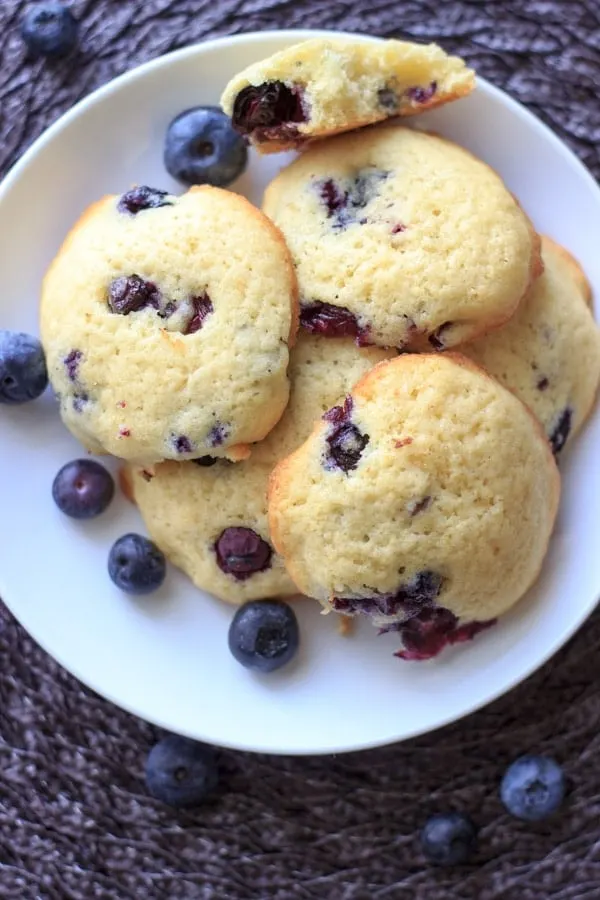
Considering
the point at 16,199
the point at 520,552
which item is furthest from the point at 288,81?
the point at 520,552

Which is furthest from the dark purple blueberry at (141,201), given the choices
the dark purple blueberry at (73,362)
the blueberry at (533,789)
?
the blueberry at (533,789)

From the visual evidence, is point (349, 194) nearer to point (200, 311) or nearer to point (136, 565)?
point (200, 311)

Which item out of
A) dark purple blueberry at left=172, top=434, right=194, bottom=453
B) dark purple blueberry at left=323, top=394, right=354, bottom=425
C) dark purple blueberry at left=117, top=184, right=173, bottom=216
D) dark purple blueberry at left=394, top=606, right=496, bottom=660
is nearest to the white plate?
dark purple blueberry at left=394, top=606, right=496, bottom=660

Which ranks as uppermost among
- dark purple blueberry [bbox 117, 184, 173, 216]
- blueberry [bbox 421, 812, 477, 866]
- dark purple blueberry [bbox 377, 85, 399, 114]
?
dark purple blueberry [bbox 117, 184, 173, 216]

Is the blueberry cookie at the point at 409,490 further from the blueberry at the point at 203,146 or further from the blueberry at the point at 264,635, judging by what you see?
the blueberry at the point at 203,146

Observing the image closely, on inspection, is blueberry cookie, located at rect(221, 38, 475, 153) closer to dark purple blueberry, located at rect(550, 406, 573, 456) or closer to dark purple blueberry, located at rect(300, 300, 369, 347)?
dark purple blueberry, located at rect(300, 300, 369, 347)

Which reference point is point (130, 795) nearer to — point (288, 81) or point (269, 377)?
point (269, 377)

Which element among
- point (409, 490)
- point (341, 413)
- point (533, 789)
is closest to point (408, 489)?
point (409, 490)
